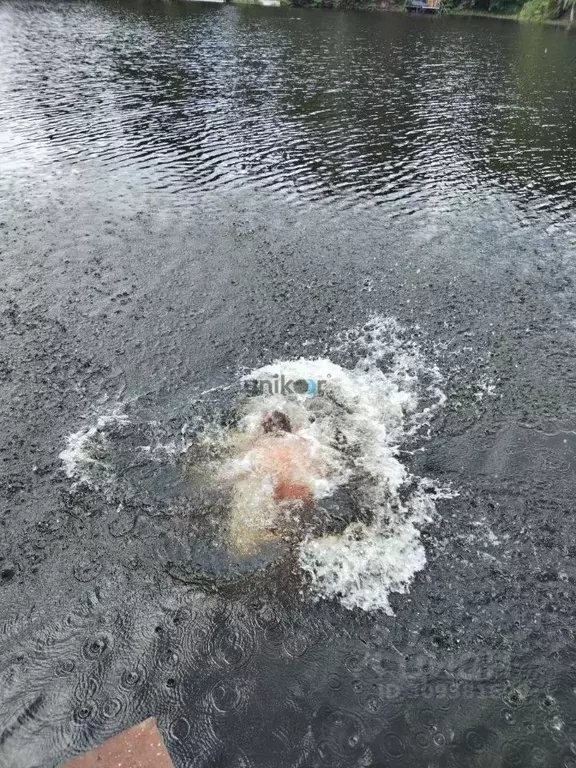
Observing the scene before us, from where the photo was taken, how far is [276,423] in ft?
33.6

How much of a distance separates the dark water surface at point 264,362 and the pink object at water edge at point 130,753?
9.9 inches

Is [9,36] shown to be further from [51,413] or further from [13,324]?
[51,413]

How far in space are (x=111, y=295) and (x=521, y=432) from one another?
11.6 m

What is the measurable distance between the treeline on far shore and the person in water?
8962 cm

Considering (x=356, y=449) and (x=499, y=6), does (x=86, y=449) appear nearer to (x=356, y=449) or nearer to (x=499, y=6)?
(x=356, y=449)

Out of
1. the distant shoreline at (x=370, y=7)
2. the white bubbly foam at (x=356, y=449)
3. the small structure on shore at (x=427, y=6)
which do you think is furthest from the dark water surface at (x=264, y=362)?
the small structure on shore at (x=427, y=6)

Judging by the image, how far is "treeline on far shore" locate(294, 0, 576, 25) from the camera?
240 feet

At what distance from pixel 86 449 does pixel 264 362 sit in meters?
4.62

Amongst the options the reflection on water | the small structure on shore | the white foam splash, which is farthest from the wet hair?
the small structure on shore

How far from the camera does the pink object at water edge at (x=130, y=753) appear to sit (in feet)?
18.9

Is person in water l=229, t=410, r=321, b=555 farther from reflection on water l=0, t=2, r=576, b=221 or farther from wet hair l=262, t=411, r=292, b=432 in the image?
reflection on water l=0, t=2, r=576, b=221

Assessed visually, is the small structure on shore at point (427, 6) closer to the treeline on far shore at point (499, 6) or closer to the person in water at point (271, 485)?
the treeline on far shore at point (499, 6)

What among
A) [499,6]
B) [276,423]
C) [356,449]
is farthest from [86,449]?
[499,6]

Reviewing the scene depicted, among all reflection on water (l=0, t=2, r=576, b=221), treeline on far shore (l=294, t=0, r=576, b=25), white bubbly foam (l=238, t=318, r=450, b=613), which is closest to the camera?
white bubbly foam (l=238, t=318, r=450, b=613)
